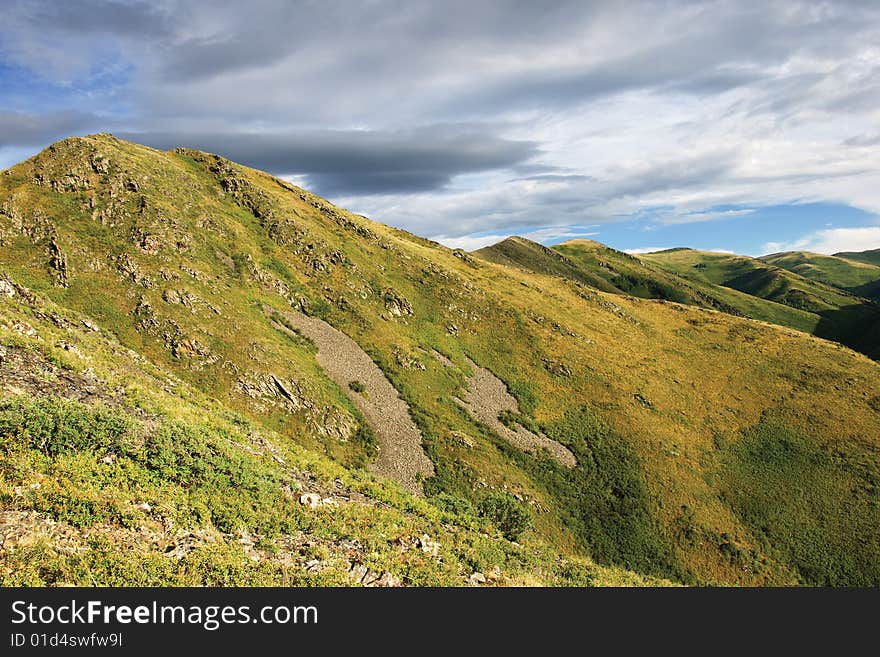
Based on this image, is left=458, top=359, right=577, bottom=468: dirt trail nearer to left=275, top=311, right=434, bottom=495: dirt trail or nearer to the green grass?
left=275, top=311, right=434, bottom=495: dirt trail

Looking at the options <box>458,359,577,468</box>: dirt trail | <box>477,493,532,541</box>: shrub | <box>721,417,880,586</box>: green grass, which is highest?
<box>458,359,577,468</box>: dirt trail

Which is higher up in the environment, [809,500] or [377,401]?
[377,401]

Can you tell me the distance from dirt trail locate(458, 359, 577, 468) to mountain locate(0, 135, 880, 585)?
54 centimetres

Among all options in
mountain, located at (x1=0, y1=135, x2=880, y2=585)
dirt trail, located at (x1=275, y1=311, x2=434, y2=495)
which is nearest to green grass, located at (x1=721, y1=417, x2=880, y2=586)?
mountain, located at (x1=0, y1=135, x2=880, y2=585)

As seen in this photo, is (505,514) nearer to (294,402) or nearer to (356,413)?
(356,413)

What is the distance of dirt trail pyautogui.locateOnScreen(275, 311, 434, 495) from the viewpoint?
42.7m

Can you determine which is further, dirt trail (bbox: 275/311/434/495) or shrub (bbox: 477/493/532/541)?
dirt trail (bbox: 275/311/434/495)

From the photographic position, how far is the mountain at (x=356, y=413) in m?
14.8

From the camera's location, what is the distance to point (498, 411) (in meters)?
57.8

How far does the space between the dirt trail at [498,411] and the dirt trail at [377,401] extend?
1054 cm

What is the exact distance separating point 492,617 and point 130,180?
73.0 meters

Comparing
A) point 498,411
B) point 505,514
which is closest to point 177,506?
point 505,514

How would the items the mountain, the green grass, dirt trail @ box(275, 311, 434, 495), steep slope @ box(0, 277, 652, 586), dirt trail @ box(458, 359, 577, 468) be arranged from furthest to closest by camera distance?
1. dirt trail @ box(458, 359, 577, 468)
2. the green grass
3. dirt trail @ box(275, 311, 434, 495)
4. the mountain
5. steep slope @ box(0, 277, 652, 586)

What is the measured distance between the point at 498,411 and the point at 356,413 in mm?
19952
